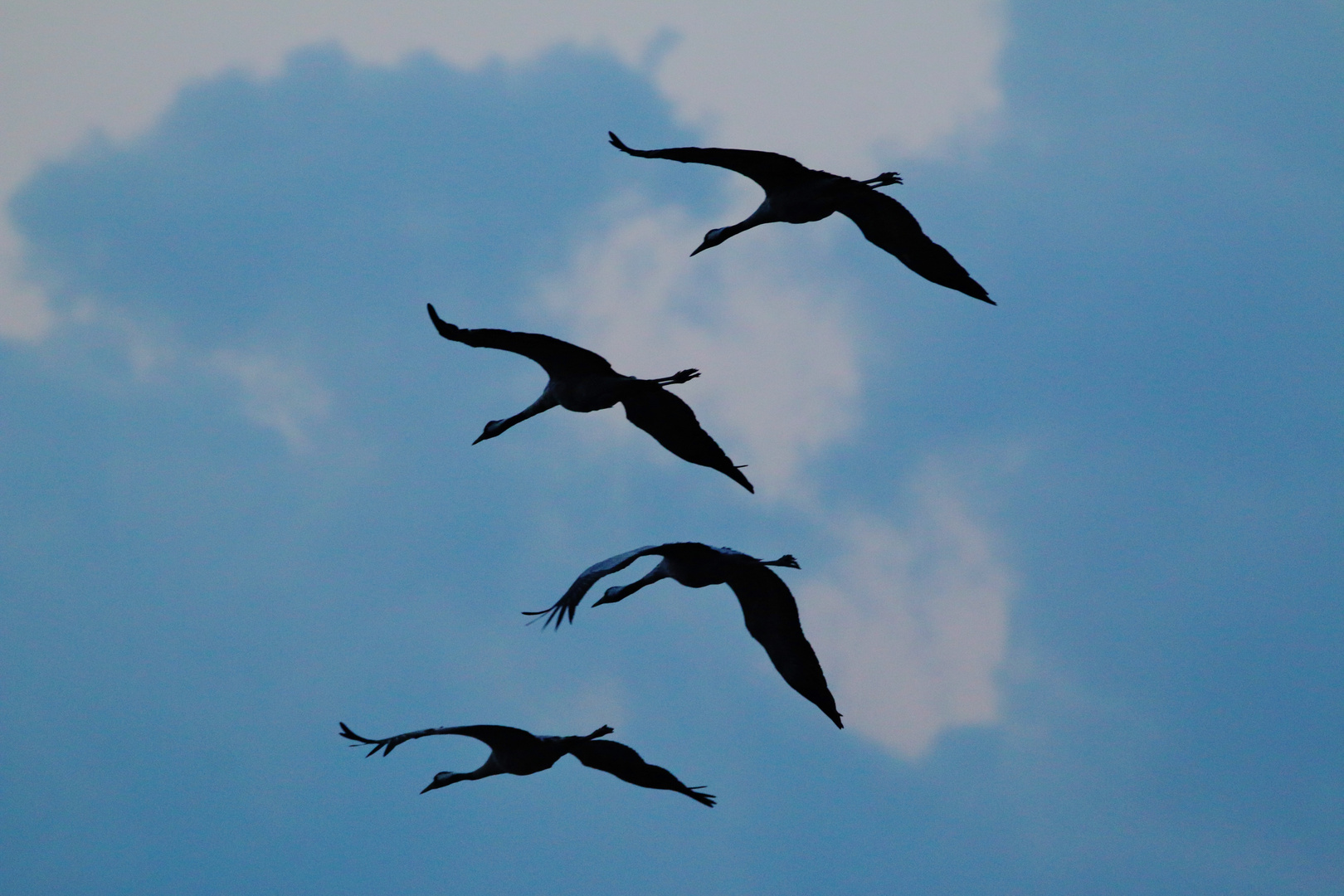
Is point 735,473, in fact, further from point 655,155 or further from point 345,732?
point 345,732

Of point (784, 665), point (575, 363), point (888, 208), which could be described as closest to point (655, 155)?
point (575, 363)

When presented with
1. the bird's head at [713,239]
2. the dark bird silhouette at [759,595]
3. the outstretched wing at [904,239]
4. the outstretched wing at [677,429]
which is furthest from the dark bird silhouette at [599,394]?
the outstretched wing at [904,239]

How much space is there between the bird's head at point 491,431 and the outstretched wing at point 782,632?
4.38 metres

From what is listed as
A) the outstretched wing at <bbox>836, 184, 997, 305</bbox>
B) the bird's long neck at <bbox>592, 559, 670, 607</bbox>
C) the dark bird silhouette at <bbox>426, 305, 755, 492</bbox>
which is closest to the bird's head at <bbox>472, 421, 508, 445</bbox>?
the dark bird silhouette at <bbox>426, 305, 755, 492</bbox>

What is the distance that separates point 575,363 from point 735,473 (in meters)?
2.99

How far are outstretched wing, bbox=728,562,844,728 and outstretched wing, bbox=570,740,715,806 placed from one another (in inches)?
88.2

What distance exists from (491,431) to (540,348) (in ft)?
10.1

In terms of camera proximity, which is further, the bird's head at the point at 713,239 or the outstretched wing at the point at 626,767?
the bird's head at the point at 713,239

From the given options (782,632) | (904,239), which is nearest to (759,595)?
(782,632)

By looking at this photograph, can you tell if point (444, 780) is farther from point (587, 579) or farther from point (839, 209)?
point (839, 209)

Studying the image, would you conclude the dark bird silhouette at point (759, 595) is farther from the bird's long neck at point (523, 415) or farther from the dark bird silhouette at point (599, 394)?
the bird's long neck at point (523, 415)

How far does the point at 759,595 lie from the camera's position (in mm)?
19859

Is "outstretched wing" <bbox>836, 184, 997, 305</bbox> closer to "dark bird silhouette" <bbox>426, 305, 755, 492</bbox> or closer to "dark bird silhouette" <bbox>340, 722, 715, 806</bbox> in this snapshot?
"dark bird silhouette" <bbox>426, 305, 755, 492</bbox>

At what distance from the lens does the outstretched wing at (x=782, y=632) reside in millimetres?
19750
